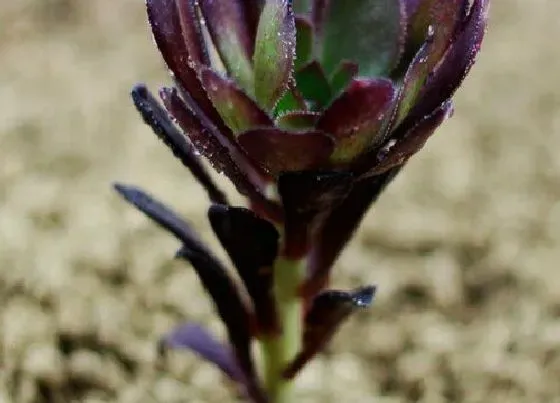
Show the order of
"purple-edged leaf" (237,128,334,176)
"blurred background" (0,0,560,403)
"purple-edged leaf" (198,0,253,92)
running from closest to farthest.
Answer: "purple-edged leaf" (237,128,334,176) < "purple-edged leaf" (198,0,253,92) < "blurred background" (0,0,560,403)

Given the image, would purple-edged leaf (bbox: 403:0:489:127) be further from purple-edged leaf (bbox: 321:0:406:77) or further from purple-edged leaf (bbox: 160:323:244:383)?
purple-edged leaf (bbox: 160:323:244:383)

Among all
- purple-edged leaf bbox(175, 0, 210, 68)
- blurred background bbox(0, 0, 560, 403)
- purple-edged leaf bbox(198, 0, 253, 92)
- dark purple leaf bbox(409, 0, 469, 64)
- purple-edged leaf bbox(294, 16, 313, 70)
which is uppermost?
purple-edged leaf bbox(175, 0, 210, 68)

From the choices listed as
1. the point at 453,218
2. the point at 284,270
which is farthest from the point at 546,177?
the point at 284,270

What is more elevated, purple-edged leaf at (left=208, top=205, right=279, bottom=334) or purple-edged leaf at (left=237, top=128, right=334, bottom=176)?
purple-edged leaf at (left=237, top=128, right=334, bottom=176)

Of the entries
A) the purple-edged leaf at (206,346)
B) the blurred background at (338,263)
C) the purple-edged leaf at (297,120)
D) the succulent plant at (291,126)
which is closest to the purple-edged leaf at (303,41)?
the succulent plant at (291,126)

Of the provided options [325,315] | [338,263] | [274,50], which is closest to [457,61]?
[274,50]

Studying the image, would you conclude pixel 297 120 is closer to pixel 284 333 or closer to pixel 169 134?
pixel 169 134

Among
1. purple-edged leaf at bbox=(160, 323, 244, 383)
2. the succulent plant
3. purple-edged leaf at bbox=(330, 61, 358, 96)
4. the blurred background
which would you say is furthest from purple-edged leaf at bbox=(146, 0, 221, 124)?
the blurred background

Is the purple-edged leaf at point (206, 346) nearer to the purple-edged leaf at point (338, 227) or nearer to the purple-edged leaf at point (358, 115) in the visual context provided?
the purple-edged leaf at point (338, 227)
